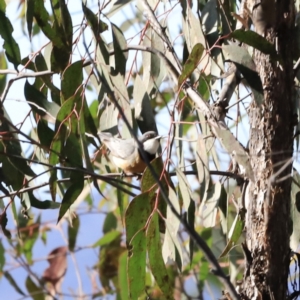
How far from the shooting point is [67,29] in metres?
1.45

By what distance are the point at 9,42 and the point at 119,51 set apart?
0.30 meters

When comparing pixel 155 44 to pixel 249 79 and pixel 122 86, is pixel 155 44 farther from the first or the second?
pixel 249 79

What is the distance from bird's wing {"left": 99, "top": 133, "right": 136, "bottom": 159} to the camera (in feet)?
5.82

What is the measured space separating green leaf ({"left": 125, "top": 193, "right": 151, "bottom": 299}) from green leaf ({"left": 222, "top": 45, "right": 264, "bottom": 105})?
0.31 metres

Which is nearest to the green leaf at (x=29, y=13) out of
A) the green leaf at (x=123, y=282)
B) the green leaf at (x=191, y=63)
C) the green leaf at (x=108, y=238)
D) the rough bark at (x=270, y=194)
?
the green leaf at (x=191, y=63)

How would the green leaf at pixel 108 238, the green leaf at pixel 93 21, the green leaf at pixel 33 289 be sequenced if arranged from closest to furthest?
the green leaf at pixel 93 21, the green leaf at pixel 33 289, the green leaf at pixel 108 238

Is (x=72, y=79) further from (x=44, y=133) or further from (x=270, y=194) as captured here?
(x=270, y=194)

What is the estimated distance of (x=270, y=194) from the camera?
110cm

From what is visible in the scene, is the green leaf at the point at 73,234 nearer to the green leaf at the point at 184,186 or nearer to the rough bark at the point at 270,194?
the green leaf at the point at 184,186

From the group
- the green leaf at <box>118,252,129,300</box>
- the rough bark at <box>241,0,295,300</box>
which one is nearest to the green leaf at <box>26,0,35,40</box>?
the rough bark at <box>241,0,295,300</box>

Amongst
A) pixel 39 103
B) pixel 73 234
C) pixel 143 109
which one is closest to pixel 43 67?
pixel 39 103

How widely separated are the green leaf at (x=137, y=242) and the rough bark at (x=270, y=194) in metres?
0.24

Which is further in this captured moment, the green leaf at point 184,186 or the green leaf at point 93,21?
the green leaf at point 93,21

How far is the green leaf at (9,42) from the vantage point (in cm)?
154
